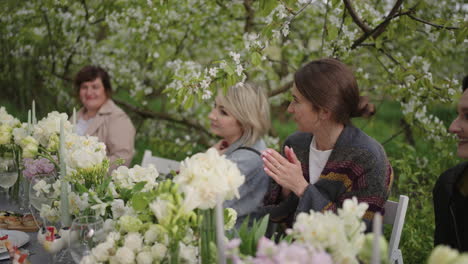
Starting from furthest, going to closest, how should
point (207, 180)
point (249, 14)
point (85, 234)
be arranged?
1. point (249, 14)
2. point (85, 234)
3. point (207, 180)

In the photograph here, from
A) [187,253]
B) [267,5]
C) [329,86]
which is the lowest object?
[187,253]

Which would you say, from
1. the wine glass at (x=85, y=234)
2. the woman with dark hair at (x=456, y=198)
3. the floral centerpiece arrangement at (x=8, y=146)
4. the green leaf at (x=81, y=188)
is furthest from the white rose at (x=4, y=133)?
the woman with dark hair at (x=456, y=198)

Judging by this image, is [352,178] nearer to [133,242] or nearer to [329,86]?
[329,86]

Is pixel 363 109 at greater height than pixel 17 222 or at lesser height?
greater

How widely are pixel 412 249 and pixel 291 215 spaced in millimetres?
1149

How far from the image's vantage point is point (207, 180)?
1.02 m

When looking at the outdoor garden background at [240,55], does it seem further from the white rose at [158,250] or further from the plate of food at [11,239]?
the white rose at [158,250]

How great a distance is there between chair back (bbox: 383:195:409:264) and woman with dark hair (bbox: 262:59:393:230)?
4 cm

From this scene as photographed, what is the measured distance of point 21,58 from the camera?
157 inches

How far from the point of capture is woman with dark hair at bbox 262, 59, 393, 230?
77.5 inches

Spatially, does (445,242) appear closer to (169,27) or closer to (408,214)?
(408,214)

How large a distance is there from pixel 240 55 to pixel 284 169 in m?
1.25

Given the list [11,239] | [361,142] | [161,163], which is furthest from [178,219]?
[161,163]

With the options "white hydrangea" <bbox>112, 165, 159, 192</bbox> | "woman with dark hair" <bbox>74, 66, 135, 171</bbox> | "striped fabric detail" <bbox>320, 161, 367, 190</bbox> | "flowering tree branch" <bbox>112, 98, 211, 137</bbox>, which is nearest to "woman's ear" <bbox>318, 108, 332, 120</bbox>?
"striped fabric detail" <bbox>320, 161, 367, 190</bbox>
